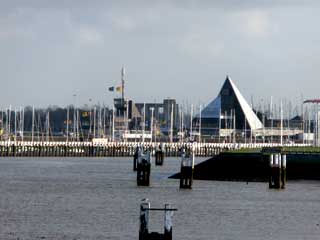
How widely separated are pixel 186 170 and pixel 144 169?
176 inches

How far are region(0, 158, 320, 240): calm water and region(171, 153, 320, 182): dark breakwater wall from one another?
2.12 meters

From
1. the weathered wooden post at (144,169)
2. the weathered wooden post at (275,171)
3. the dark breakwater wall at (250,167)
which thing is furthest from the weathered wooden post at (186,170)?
the dark breakwater wall at (250,167)

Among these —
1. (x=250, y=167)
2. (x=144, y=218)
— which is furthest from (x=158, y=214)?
(x=250, y=167)

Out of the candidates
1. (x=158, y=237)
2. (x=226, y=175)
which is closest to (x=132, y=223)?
(x=158, y=237)

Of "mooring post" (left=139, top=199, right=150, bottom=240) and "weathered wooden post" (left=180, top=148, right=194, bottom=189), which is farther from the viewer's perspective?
"weathered wooden post" (left=180, top=148, right=194, bottom=189)

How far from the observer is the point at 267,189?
7381 centimetres

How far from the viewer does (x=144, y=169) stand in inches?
3022

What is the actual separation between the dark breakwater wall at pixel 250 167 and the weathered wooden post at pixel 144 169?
873cm

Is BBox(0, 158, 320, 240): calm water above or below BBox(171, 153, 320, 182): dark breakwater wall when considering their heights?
Answer: below

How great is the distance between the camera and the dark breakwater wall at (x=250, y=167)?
82.2 m

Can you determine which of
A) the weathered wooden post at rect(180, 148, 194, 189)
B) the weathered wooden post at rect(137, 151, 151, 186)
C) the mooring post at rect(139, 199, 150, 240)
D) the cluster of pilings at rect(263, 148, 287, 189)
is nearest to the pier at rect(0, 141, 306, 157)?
the weathered wooden post at rect(137, 151, 151, 186)

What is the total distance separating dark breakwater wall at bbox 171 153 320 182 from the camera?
82.2 m

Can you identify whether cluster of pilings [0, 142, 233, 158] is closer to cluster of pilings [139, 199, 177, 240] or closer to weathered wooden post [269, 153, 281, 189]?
weathered wooden post [269, 153, 281, 189]

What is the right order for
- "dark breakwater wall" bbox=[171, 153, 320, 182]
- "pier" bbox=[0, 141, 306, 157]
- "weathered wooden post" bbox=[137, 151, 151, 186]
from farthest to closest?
"pier" bbox=[0, 141, 306, 157] → "dark breakwater wall" bbox=[171, 153, 320, 182] → "weathered wooden post" bbox=[137, 151, 151, 186]
